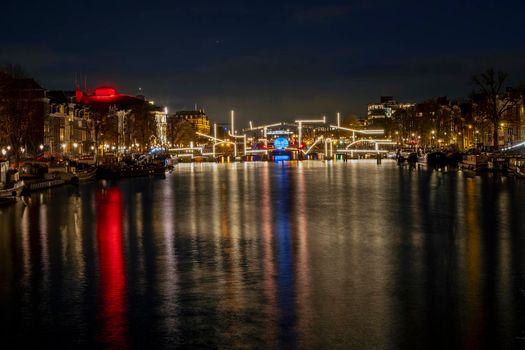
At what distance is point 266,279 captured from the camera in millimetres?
17359

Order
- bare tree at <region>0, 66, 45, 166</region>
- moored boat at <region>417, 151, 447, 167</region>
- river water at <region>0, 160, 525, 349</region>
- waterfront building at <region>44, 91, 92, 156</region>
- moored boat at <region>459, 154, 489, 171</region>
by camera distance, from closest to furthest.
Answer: river water at <region>0, 160, 525, 349</region>, bare tree at <region>0, 66, 45, 166</region>, moored boat at <region>459, 154, 489, 171</region>, moored boat at <region>417, 151, 447, 167</region>, waterfront building at <region>44, 91, 92, 156</region>

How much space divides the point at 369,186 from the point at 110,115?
327 feet

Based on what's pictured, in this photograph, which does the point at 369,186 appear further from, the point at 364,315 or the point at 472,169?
the point at 364,315

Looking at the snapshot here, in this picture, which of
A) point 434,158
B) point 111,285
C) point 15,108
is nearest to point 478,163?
point 434,158

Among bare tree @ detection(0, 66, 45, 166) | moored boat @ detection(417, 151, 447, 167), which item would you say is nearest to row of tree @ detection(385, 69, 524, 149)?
moored boat @ detection(417, 151, 447, 167)

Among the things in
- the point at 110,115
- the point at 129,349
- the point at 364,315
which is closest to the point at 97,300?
the point at 129,349

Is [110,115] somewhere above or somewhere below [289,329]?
above

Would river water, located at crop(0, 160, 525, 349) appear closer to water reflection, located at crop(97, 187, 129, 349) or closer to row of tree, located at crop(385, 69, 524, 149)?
water reflection, located at crop(97, 187, 129, 349)

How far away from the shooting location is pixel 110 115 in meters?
148

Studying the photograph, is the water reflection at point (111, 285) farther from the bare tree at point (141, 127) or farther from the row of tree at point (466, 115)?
the bare tree at point (141, 127)

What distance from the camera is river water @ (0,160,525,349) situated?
12719mm

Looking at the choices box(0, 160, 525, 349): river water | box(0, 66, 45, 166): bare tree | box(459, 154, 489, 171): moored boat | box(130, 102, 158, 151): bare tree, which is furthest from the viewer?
box(130, 102, 158, 151): bare tree

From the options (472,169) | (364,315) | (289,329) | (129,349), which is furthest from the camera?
(472,169)

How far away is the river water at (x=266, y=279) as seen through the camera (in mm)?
12719
